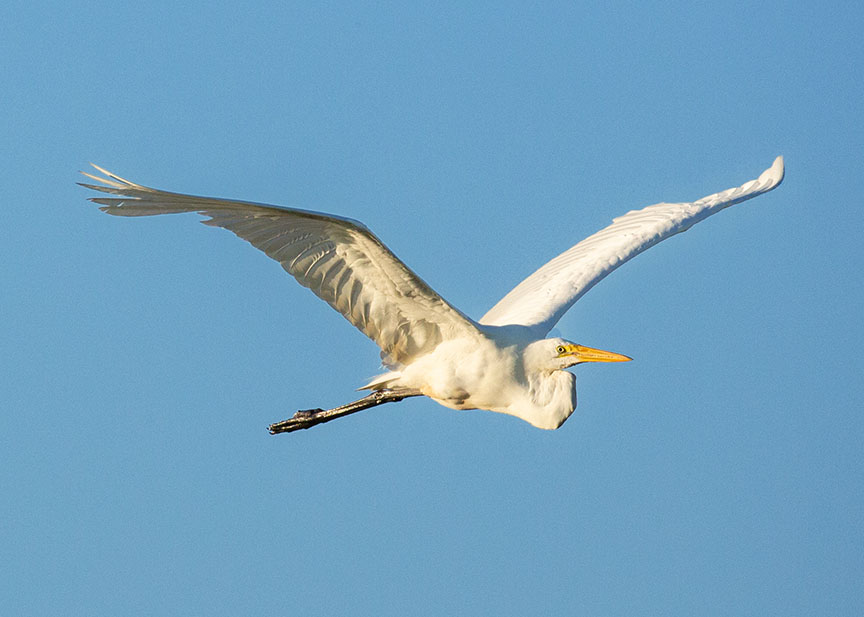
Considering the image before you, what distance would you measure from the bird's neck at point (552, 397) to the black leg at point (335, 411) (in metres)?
1.46

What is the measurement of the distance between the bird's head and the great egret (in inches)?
0.4

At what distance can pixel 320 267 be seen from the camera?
12406mm

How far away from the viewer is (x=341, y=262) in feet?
40.7

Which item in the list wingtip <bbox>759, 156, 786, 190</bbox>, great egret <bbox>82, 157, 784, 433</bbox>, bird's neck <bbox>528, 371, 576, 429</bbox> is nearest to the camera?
great egret <bbox>82, 157, 784, 433</bbox>

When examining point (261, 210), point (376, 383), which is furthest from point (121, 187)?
point (376, 383)

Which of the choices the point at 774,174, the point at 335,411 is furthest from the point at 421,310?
the point at 774,174

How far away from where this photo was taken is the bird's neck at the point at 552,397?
13258 mm

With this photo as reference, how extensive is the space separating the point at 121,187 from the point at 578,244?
7793mm

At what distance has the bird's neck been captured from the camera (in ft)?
43.5

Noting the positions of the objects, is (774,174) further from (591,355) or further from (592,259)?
(591,355)

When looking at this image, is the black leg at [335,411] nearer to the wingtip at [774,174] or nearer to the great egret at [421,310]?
the great egret at [421,310]

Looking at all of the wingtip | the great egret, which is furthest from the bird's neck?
the wingtip

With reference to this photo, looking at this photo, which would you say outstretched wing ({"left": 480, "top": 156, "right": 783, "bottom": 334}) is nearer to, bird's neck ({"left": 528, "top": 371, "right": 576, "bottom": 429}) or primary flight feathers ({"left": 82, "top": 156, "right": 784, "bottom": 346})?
primary flight feathers ({"left": 82, "top": 156, "right": 784, "bottom": 346})

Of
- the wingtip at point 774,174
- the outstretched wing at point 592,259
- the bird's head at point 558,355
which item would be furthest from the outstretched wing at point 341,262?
the wingtip at point 774,174
